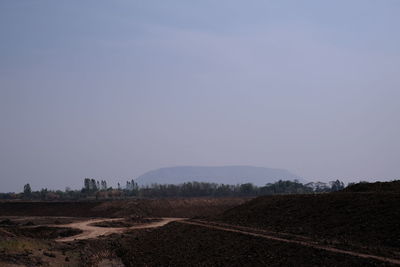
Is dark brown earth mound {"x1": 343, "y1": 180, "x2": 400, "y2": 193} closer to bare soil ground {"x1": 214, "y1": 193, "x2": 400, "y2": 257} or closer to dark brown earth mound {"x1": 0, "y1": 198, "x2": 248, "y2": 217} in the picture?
bare soil ground {"x1": 214, "y1": 193, "x2": 400, "y2": 257}

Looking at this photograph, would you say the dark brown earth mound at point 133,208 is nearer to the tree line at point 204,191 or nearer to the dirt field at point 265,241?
the dirt field at point 265,241

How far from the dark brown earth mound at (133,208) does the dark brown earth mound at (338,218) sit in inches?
1466

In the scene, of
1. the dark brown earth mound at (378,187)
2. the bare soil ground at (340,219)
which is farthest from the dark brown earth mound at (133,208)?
the dark brown earth mound at (378,187)

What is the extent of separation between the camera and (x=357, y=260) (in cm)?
2152

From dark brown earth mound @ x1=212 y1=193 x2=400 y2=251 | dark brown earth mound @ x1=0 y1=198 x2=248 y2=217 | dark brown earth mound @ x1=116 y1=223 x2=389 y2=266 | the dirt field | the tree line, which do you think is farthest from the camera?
the tree line

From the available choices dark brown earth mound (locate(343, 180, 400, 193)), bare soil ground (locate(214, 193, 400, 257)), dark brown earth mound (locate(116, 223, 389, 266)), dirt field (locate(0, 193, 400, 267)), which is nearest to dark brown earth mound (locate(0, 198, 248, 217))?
dirt field (locate(0, 193, 400, 267))

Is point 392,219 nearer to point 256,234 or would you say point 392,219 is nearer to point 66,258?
point 256,234

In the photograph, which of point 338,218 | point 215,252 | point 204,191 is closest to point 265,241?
point 215,252

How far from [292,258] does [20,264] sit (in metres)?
17.1

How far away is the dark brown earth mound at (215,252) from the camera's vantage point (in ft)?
79.3

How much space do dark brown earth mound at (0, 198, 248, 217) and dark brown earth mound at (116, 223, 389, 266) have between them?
37.0m

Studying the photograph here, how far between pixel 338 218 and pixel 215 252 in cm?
914

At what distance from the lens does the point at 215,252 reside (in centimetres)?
3250

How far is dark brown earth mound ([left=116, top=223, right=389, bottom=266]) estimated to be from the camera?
2417 cm
